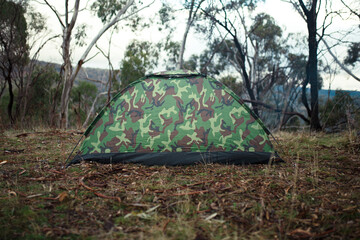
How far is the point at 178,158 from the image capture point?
412 centimetres

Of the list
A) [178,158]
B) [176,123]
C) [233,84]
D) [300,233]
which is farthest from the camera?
[233,84]

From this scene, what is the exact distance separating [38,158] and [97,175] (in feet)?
5.54

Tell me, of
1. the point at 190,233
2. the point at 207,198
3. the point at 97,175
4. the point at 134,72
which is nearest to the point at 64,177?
the point at 97,175

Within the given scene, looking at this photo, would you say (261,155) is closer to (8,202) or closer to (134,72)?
(8,202)

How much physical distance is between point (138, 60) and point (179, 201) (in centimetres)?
2124

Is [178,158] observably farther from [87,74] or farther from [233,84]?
[233,84]

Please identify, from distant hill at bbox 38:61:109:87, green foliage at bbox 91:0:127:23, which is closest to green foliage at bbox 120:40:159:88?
distant hill at bbox 38:61:109:87

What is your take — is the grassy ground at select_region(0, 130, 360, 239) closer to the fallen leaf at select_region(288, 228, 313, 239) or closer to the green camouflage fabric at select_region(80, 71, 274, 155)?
the fallen leaf at select_region(288, 228, 313, 239)

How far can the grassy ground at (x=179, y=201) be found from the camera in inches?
81.7

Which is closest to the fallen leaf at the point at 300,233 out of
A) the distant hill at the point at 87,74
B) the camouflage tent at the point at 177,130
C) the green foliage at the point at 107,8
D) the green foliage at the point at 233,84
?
the camouflage tent at the point at 177,130

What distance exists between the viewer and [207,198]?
8.99 ft

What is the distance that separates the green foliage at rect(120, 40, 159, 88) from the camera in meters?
22.2

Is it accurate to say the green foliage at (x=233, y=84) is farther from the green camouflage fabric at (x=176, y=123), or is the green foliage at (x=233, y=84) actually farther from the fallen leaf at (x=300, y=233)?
the fallen leaf at (x=300, y=233)

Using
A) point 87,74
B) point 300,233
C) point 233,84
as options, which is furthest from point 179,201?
point 233,84
